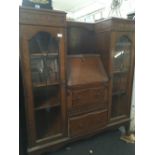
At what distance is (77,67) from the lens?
66.6 inches

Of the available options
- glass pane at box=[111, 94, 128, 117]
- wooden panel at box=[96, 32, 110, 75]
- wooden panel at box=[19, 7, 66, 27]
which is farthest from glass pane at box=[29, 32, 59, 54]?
glass pane at box=[111, 94, 128, 117]

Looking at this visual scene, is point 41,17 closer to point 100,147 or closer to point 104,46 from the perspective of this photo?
point 104,46

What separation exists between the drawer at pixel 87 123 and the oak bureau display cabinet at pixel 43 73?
0.34ft

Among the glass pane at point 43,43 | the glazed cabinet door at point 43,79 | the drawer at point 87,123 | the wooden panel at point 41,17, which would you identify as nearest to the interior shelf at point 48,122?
the glazed cabinet door at point 43,79

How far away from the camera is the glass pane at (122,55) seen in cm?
184

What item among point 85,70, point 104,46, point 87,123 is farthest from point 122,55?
point 87,123

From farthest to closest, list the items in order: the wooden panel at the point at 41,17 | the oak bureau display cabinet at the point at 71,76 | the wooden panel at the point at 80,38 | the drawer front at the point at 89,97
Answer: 1. the wooden panel at the point at 80,38
2. the drawer front at the point at 89,97
3. the oak bureau display cabinet at the point at 71,76
4. the wooden panel at the point at 41,17

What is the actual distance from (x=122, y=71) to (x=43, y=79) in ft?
3.34

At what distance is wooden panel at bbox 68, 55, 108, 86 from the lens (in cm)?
164

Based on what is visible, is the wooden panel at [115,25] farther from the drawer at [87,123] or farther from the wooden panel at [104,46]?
the drawer at [87,123]

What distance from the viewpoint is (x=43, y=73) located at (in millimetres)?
1540

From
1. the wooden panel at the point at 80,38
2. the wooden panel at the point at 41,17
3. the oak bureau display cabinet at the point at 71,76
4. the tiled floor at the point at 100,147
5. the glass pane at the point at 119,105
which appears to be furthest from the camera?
the glass pane at the point at 119,105

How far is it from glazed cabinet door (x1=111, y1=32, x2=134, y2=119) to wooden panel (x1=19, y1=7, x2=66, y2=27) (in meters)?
0.66
